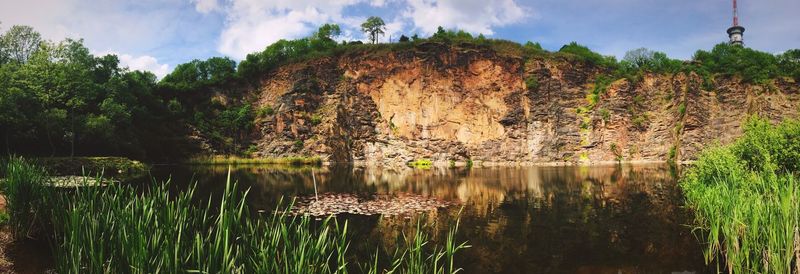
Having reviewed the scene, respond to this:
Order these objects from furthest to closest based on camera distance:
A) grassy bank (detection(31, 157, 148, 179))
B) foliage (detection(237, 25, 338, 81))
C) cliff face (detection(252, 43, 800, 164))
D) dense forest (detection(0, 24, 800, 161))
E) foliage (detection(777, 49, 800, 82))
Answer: foliage (detection(237, 25, 338, 81)) < cliff face (detection(252, 43, 800, 164)) < foliage (detection(777, 49, 800, 82)) < dense forest (detection(0, 24, 800, 161)) < grassy bank (detection(31, 157, 148, 179))

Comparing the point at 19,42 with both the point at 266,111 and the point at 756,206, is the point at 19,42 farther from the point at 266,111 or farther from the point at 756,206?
the point at 756,206

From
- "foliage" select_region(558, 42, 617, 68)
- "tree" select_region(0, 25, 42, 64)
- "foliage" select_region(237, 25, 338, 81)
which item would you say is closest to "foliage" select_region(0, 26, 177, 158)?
"tree" select_region(0, 25, 42, 64)

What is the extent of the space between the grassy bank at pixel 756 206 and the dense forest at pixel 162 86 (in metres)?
45.3

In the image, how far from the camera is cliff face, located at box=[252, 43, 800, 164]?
69875 mm

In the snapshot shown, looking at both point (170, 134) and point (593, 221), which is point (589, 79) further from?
point (170, 134)

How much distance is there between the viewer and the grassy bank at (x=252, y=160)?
63.7 meters

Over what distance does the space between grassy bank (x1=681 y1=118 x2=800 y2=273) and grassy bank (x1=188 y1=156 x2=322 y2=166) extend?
5322 centimetres

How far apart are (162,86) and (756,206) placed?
249 feet

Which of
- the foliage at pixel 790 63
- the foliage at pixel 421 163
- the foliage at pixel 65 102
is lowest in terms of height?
the foliage at pixel 421 163

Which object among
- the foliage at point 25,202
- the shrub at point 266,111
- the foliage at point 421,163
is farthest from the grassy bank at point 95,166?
the foliage at point 421,163

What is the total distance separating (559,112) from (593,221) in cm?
5915

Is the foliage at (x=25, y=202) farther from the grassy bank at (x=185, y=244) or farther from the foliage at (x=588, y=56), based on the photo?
the foliage at (x=588, y=56)

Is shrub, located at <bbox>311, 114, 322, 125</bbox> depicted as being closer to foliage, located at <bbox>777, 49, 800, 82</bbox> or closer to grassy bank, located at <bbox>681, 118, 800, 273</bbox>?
grassy bank, located at <bbox>681, 118, 800, 273</bbox>

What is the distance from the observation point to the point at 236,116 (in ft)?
235
